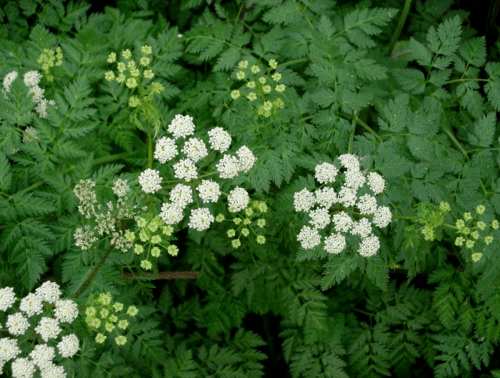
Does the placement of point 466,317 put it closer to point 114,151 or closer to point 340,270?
point 340,270

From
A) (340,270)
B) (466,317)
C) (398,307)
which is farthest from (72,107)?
(466,317)

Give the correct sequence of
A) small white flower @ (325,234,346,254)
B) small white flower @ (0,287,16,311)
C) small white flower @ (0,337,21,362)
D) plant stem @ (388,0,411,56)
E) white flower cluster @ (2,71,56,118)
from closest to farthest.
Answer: small white flower @ (0,337,21,362) < small white flower @ (0,287,16,311) < small white flower @ (325,234,346,254) < white flower cluster @ (2,71,56,118) < plant stem @ (388,0,411,56)

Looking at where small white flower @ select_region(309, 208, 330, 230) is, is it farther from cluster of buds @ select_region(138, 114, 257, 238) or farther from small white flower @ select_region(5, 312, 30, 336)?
small white flower @ select_region(5, 312, 30, 336)

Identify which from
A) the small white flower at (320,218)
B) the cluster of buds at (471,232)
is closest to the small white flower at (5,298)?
the small white flower at (320,218)

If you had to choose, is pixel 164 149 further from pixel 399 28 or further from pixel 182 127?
pixel 399 28

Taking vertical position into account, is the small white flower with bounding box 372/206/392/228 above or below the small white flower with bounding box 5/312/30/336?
above

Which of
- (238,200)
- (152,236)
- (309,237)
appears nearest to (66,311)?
(152,236)

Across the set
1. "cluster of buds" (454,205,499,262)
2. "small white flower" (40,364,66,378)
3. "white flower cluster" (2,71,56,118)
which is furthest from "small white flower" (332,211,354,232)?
"white flower cluster" (2,71,56,118)
